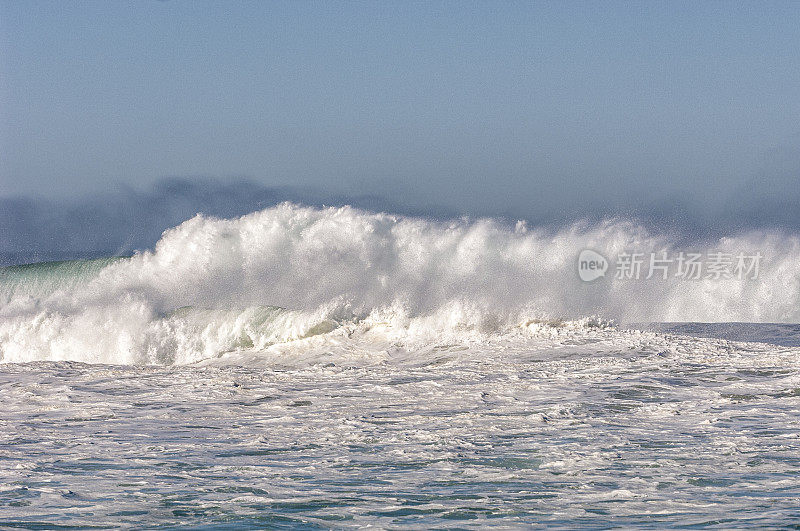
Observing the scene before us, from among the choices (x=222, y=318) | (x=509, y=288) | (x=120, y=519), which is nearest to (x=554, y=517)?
(x=120, y=519)

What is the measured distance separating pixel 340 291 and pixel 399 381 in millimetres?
4451

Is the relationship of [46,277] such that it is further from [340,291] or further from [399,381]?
[399,381]

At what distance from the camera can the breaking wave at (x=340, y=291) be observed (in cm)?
1184

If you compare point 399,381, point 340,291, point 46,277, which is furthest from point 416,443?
point 46,277

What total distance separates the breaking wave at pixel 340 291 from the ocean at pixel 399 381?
0.14ft

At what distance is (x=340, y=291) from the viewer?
12.4 m

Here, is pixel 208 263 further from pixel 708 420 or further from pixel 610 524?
pixel 610 524

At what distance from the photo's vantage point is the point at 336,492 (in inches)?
167

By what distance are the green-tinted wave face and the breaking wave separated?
3.15 ft

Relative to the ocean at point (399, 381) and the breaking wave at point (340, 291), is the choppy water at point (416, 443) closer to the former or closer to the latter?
the ocean at point (399, 381)

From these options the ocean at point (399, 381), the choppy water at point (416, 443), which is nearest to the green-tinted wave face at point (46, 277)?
the ocean at point (399, 381)

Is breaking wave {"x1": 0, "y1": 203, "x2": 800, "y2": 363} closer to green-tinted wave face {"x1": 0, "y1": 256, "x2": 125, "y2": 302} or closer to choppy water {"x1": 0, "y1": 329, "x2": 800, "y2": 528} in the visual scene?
green-tinted wave face {"x1": 0, "y1": 256, "x2": 125, "y2": 302}

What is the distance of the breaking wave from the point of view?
38.9ft

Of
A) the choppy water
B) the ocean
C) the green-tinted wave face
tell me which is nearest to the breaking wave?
the ocean
